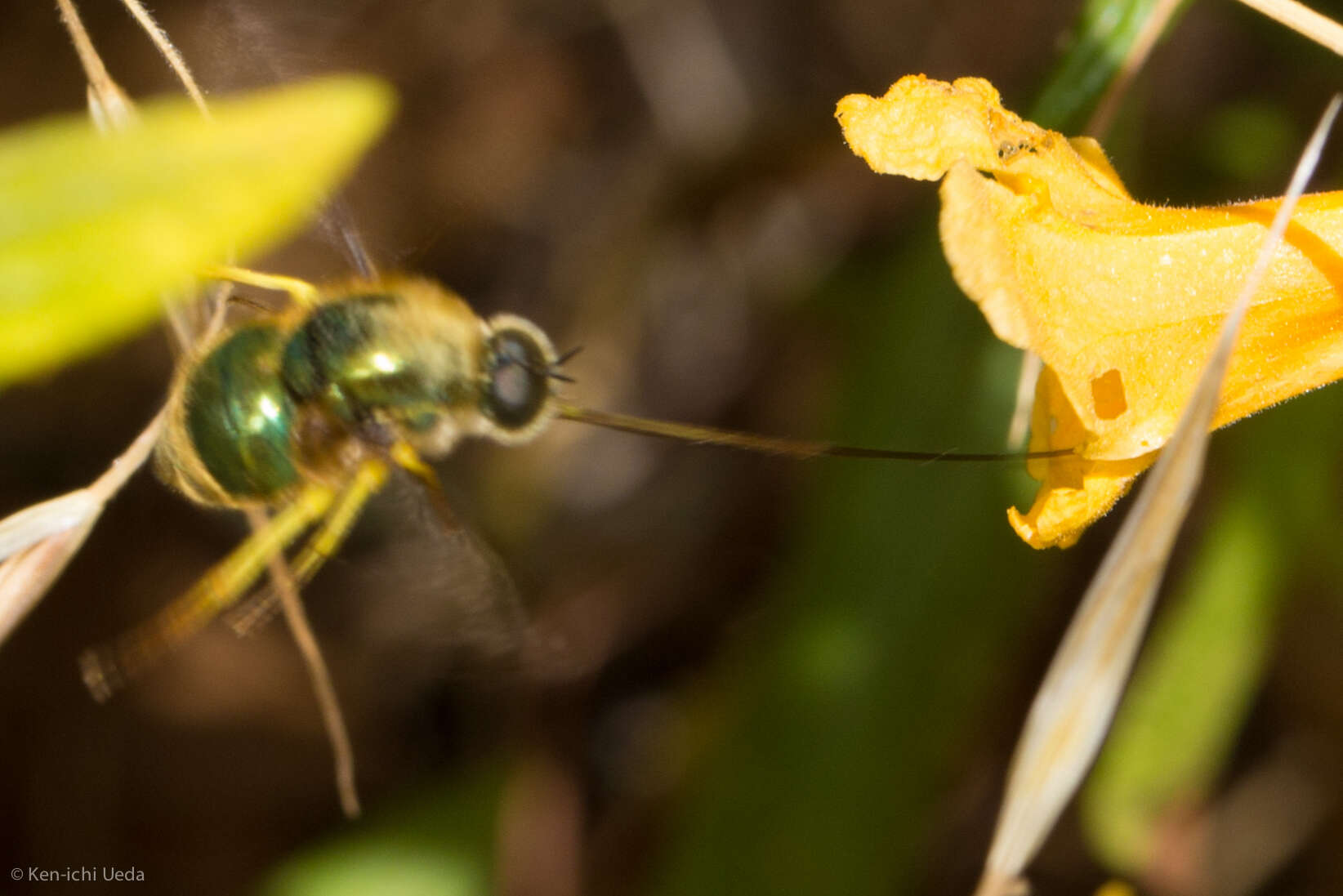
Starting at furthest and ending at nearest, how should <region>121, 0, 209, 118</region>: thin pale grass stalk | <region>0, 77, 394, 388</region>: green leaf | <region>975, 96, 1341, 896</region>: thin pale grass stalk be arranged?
<region>121, 0, 209, 118</region>: thin pale grass stalk → <region>975, 96, 1341, 896</region>: thin pale grass stalk → <region>0, 77, 394, 388</region>: green leaf

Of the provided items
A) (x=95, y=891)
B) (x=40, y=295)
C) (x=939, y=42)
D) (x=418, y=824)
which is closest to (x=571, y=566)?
(x=418, y=824)

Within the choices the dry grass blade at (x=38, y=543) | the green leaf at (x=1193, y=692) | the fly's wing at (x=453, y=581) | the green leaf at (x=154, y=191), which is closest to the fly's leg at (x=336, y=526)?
the fly's wing at (x=453, y=581)

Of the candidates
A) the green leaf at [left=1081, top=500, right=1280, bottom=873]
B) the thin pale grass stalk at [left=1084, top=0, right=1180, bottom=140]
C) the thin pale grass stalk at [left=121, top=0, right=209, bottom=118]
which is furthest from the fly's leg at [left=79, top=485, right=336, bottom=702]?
the green leaf at [left=1081, top=500, right=1280, bottom=873]

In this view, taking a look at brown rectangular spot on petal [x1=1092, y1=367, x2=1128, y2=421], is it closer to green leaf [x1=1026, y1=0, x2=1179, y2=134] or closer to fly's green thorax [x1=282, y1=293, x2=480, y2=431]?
green leaf [x1=1026, y1=0, x2=1179, y2=134]

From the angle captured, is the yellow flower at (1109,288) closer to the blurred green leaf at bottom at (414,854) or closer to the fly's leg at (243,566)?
the fly's leg at (243,566)

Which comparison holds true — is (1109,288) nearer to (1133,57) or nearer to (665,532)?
(1133,57)

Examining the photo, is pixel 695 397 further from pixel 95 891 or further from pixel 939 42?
pixel 95 891
